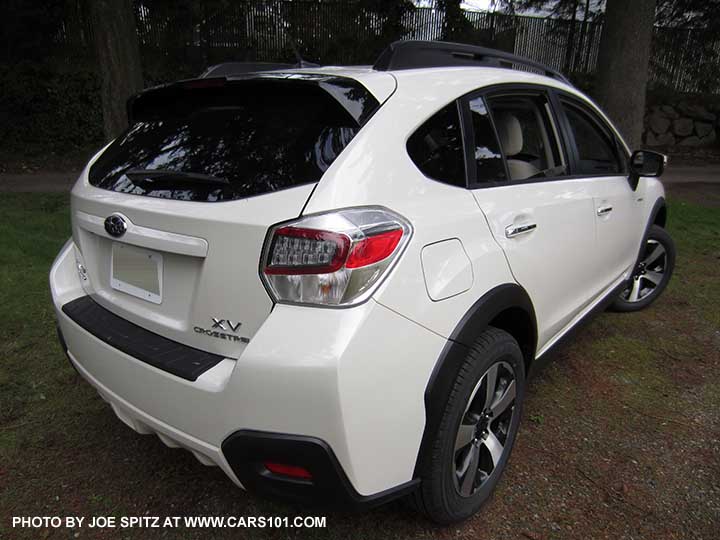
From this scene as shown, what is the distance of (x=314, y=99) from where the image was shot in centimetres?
180

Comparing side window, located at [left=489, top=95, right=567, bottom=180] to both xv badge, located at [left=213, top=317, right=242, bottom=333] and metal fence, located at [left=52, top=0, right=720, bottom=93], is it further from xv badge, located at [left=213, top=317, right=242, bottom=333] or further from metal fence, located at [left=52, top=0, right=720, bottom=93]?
metal fence, located at [left=52, top=0, right=720, bottom=93]

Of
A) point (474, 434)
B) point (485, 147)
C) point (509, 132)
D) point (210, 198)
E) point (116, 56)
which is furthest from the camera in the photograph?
point (116, 56)

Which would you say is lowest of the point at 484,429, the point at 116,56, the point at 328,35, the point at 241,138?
the point at 484,429

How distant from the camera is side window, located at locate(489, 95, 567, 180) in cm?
255

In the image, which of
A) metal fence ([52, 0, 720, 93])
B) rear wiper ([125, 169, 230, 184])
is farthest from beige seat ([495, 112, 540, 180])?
metal fence ([52, 0, 720, 93])

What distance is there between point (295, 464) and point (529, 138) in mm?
2076

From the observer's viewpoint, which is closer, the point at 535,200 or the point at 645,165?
the point at 535,200

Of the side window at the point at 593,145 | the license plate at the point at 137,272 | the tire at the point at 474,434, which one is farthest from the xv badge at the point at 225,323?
the side window at the point at 593,145

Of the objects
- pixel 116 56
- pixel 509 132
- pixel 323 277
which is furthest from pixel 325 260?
pixel 116 56

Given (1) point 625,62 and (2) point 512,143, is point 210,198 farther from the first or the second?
(1) point 625,62

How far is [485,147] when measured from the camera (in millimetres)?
2172

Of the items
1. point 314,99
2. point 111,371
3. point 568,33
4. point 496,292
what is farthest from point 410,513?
point 568,33

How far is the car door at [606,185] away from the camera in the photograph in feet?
9.57

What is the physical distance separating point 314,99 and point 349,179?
387mm
